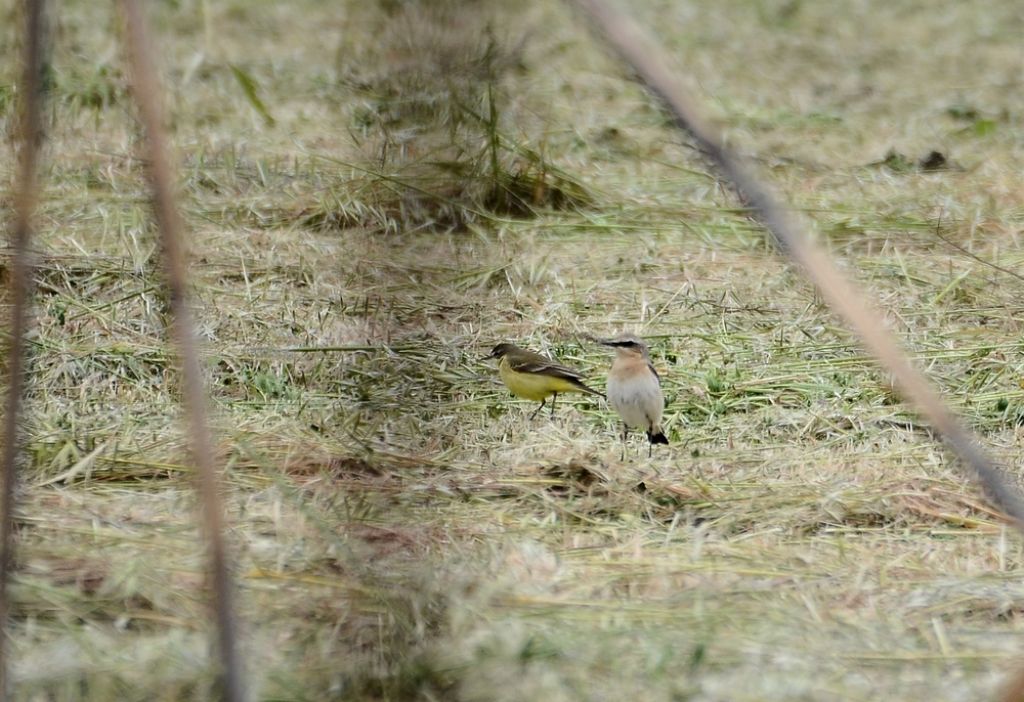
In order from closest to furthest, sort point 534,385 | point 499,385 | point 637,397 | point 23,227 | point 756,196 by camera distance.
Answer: point 756,196
point 23,227
point 637,397
point 534,385
point 499,385

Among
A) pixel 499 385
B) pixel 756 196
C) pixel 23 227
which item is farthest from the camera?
pixel 499 385

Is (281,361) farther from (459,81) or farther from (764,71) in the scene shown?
(764,71)

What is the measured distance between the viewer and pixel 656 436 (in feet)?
12.0

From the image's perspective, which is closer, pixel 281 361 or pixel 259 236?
→ pixel 281 361

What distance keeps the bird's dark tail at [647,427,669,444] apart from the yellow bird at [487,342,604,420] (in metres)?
0.32

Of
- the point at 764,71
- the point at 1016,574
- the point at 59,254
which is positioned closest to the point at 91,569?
the point at 1016,574

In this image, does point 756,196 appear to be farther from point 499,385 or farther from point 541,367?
point 499,385

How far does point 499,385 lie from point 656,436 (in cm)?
61

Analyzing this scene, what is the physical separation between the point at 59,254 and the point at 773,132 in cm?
341

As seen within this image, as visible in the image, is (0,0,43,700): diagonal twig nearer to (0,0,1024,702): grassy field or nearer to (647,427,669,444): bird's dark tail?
(0,0,1024,702): grassy field

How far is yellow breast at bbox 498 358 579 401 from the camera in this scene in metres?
3.86

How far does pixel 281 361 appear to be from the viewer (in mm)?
4133

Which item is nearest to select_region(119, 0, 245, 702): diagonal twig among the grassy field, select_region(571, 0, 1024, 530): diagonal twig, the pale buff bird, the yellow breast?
the grassy field

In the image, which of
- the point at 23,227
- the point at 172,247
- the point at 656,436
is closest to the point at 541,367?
the point at 656,436
